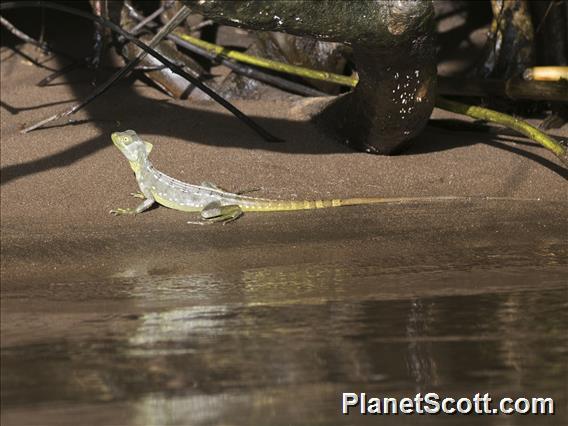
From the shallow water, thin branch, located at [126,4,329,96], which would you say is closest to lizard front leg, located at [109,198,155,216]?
the shallow water

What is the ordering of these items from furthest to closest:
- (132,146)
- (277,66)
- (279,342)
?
1. (277,66)
2. (132,146)
3. (279,342)

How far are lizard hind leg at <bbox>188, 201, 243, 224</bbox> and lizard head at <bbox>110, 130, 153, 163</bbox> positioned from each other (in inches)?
30.7

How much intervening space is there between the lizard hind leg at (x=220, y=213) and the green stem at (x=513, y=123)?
6.88 feet

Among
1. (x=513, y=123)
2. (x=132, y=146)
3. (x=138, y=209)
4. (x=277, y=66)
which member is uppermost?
(x=277, y=66)

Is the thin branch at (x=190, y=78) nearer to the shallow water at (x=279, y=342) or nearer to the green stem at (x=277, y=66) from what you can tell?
the green stem at (x=277, y=66)

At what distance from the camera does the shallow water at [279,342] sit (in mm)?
4211

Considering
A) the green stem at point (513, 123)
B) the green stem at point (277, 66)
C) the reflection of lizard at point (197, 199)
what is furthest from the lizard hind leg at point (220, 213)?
the green stem at point (513, 123)

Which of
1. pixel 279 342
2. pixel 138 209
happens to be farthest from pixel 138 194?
pixel 279 342

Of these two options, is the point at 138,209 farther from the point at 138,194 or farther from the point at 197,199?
the point at 197,199

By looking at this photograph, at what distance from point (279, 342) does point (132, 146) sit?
11.0ft

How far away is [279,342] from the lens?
15.9ft

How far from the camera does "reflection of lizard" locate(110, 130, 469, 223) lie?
293 inches

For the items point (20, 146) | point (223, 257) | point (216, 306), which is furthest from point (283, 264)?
point (20, 146)

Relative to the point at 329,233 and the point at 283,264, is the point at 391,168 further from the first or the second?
the point at 283,264
